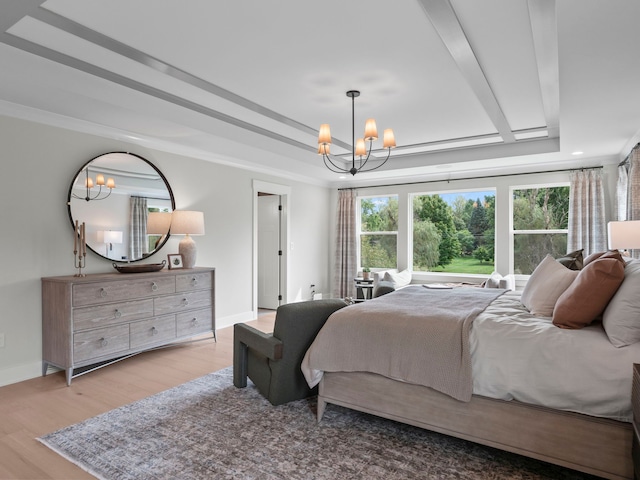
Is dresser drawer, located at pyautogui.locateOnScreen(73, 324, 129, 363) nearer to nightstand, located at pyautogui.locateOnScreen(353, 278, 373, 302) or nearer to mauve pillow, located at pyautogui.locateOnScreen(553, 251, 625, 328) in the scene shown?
mauve pillow, located at pyautogui.locateOnScreen(553, 251, 625, 328)

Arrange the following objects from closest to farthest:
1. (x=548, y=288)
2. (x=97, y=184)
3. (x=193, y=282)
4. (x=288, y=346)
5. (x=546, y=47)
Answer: (x=548, y=288) < (x=546, y=47) < (x=288, y=346) < (x=97, y=184) < (x=193, y=282)

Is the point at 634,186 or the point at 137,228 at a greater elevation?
the point at 634,186

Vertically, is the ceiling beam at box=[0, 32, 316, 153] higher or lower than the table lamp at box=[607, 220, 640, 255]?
higher

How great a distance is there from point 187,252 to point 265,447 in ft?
9.17

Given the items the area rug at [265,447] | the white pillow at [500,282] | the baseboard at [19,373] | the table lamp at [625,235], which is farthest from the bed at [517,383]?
the white pillow at [500,282]

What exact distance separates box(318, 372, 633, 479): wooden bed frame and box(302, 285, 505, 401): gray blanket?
0.30 ft

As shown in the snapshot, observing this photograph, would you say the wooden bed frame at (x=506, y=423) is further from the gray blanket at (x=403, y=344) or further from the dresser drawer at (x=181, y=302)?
the dresser drawer at (x=181, y=302)

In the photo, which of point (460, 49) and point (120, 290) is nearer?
point (460, 49)

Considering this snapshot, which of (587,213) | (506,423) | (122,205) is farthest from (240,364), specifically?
(587,213)

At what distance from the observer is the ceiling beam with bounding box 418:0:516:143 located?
228 centimetres

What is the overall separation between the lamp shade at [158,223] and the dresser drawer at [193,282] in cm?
61

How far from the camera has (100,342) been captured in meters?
3.59

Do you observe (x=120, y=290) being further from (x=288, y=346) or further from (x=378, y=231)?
(x=378, y=231)

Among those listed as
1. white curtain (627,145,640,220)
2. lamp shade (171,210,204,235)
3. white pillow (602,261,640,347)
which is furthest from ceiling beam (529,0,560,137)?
lamp shade (171,210,204,235)
